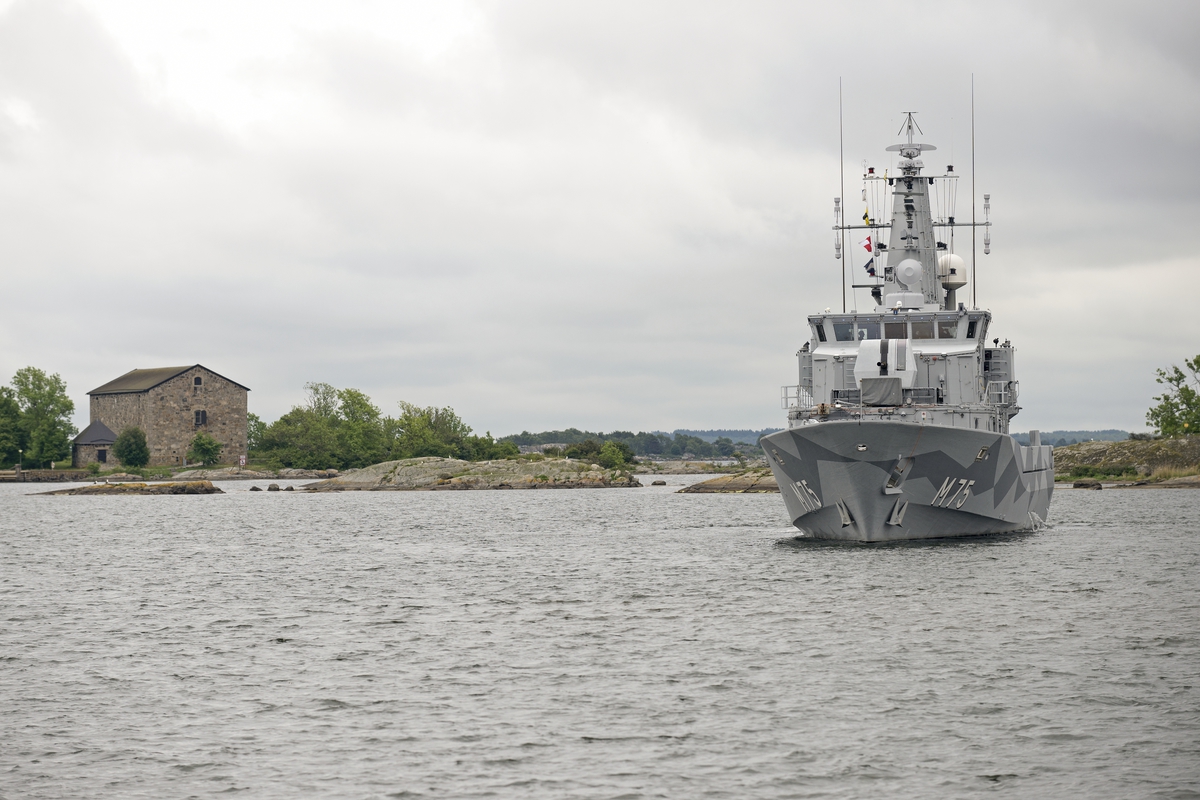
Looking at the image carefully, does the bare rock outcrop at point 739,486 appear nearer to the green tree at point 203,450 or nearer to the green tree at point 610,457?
the green tree at point 610,457

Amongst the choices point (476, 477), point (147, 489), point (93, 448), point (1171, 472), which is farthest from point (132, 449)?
point (1171, 472)

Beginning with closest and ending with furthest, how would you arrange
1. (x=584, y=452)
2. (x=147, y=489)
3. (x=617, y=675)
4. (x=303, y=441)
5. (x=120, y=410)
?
(x=617, y=675) < (x=147, y=489) < (x=584, y=452) < (x=120, y=410) < (x=303, y=441)

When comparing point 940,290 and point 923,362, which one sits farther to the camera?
point 940,290

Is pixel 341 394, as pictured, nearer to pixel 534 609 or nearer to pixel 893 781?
pixel 534 609

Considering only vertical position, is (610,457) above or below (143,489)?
above

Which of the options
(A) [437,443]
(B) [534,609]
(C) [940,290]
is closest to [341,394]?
(A) [437,443]

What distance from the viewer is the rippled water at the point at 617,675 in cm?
1352

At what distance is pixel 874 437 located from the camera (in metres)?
32.9

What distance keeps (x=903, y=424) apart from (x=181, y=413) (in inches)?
5602

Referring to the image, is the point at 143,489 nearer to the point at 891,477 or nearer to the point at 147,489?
the point at 147,489

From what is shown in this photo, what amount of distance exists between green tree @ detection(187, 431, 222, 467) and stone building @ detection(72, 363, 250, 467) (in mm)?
1322

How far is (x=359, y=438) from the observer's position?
16425 cm

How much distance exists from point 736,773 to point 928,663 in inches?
291

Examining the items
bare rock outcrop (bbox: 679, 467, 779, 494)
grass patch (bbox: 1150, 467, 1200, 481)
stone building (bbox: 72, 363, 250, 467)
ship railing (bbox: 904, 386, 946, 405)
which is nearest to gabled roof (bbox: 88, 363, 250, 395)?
stone building (bbox: 72, 363, 250, 467)
